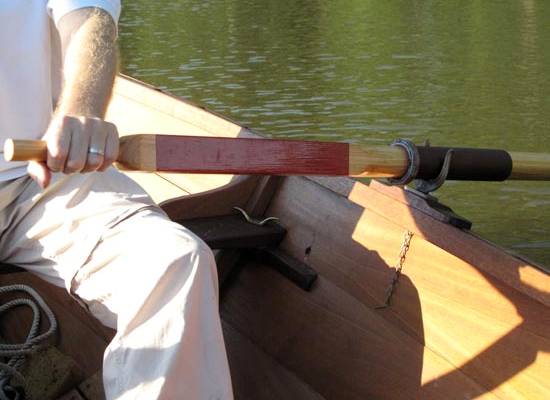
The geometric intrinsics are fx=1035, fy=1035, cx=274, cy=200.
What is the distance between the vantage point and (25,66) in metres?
2.41

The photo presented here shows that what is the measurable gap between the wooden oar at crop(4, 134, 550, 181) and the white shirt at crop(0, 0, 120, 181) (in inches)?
20.4

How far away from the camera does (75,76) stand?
2.23 m

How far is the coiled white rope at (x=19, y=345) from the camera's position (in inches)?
104

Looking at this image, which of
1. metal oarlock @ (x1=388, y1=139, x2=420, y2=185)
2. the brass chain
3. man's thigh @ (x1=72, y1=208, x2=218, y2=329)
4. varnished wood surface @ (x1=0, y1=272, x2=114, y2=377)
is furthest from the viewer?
varnished wood surface @ (x1=0, y1=272, x2=114, y2=377)

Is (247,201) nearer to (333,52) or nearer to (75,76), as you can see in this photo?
(75,76)

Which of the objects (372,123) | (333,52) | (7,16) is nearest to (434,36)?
(333,52)

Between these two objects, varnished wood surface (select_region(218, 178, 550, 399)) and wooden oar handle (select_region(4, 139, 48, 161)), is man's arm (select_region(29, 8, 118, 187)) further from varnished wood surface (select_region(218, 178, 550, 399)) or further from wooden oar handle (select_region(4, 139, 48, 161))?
varnished wood surface (select_region(218, 178, 550, 399))

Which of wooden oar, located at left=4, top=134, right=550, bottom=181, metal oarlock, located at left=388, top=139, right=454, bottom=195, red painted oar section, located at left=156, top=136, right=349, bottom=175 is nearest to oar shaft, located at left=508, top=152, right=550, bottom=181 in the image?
wooden oar, located at left=4, top=134, right=550, bottom=181

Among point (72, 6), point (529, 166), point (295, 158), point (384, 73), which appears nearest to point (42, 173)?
point (295, 158)

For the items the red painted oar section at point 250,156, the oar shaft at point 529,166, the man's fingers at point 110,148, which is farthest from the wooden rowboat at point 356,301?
the man's fingers at point 110,148

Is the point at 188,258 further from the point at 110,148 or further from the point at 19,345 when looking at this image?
the point at 19,345

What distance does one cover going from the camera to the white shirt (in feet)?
7.82

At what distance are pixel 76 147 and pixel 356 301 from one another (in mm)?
1076

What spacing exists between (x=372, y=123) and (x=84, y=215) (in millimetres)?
5175
